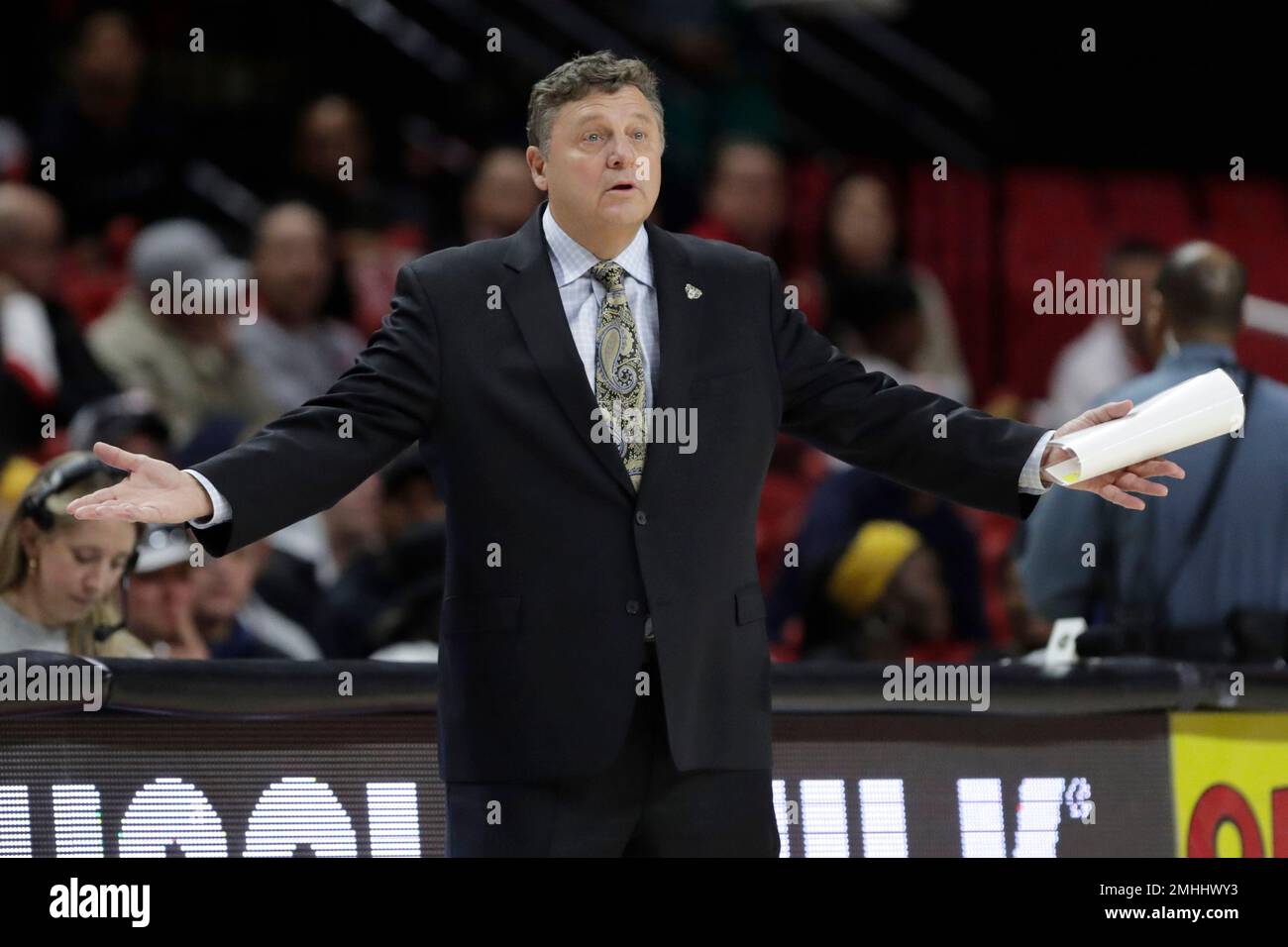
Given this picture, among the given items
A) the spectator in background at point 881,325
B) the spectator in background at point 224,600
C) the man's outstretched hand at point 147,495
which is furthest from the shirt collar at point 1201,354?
the man's outstretched hand at point 147,495

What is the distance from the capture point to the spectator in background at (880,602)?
236 inches

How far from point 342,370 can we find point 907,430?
11.0ft

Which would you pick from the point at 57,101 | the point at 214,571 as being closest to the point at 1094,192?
the point at 57,101

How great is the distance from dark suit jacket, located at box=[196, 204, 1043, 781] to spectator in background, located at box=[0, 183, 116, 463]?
3.72m

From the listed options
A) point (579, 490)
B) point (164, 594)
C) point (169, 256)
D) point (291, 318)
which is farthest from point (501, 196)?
point (579, 490)

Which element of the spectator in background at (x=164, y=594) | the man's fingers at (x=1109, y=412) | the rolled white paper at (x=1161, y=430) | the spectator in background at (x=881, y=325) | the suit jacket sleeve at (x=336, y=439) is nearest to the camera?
the suit jacket sleeve at (x=336, y=439)

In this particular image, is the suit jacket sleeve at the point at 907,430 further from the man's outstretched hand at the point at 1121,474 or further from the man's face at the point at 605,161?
the man's face at the point at 605,161

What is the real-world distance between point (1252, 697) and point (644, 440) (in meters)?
1.72

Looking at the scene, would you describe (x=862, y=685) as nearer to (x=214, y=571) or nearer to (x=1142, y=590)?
(x=1142, y=590)

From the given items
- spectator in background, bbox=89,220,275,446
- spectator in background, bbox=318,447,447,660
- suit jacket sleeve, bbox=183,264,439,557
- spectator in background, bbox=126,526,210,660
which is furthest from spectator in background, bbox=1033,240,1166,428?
suit jacket sleeve, bbox=183,264,439,557

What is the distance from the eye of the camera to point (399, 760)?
3697 millimetres

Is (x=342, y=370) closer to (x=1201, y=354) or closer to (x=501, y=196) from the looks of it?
(x=501, y=196)

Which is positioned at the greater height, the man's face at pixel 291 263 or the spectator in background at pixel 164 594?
the man's face at pixel 291 263
